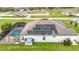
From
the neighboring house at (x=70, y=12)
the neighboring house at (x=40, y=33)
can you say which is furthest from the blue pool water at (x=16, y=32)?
the neighboring house at (x=70, y=12)

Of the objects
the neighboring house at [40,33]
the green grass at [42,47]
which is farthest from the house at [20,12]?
the green grass at [42,47]

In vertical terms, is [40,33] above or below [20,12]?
below

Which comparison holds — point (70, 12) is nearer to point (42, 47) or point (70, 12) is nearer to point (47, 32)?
point (47, 32)

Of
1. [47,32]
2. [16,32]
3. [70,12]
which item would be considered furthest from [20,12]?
[70,12]

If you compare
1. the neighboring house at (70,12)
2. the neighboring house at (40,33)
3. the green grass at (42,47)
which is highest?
the neighboring house at (70,12)

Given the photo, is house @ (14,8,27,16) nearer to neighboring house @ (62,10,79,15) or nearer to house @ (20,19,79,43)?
house @ (20,19,79,43)

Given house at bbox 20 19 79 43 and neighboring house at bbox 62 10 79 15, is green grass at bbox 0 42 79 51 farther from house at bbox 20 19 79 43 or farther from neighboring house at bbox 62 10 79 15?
neighboring house at bbox 62 10 79 15

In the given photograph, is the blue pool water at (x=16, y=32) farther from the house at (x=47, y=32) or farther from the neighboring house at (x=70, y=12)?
the neighboring house at (x=70, y=12)

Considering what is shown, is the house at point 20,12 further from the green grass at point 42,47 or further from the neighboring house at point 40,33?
the green grass at point 42,47

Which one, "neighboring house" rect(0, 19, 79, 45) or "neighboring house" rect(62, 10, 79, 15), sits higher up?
"neighboring house" rect(62, 10, 79, 15)

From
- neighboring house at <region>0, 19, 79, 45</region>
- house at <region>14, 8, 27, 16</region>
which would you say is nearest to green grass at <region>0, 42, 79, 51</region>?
neighboring house at <region>0, 19, 79, 45</region>

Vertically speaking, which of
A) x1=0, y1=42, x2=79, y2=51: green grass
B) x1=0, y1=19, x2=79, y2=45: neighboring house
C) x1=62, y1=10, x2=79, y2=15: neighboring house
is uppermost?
→ x1=62, y1=10, x2=79, y2=15: neighboring house

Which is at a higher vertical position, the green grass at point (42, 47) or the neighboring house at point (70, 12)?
the neighboring house at point (70, 12)

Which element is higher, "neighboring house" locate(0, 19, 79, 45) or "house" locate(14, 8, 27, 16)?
"house" locate(14, 8, 27, 16)
